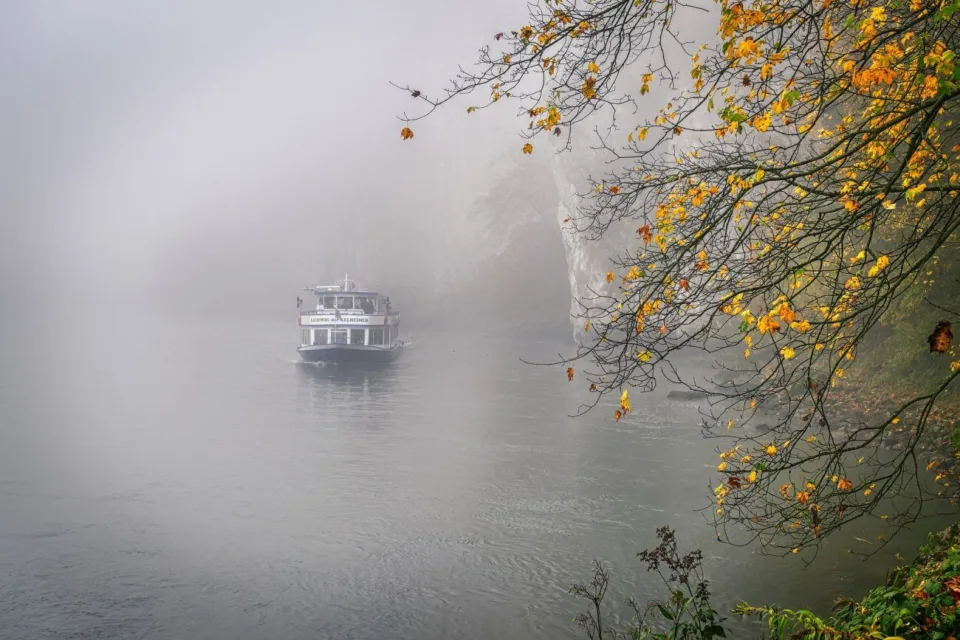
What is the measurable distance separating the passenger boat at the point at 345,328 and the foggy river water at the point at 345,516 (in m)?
10.7

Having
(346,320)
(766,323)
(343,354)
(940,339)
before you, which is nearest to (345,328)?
(346,320)

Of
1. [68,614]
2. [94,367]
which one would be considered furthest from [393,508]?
[94,367]

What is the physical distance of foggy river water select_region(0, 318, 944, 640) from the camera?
1059 cm

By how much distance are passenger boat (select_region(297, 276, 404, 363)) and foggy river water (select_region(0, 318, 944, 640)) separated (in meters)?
10.7

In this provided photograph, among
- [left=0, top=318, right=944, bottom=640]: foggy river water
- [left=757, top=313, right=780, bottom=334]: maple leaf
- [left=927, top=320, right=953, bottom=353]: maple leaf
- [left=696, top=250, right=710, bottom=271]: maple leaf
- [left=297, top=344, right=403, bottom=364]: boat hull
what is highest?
[left=696, top=250, right=710, bottom=271]: maple leaf

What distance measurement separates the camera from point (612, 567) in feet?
38.5

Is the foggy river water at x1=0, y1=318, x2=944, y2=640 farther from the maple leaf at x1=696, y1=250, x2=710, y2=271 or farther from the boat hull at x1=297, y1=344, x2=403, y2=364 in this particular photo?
the boat hull at x1=297, y1=344, x2=403, y2=364

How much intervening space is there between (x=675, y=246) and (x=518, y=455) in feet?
50.6

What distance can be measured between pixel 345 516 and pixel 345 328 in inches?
1172

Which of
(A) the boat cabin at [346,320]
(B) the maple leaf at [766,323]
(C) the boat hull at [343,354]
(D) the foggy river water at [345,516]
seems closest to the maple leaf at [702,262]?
(B) the maple leaf at [766,323]

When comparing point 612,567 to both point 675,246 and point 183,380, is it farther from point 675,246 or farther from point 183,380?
point 183,380

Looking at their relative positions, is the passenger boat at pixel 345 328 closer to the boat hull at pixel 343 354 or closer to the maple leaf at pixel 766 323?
the boat hull at pixel 343 354

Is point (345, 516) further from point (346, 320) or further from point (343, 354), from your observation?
point (346, 320)

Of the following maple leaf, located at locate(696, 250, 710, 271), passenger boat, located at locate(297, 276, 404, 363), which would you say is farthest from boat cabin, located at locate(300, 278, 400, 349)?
maple leaf, located at locate(696, 250, 710, 271)
